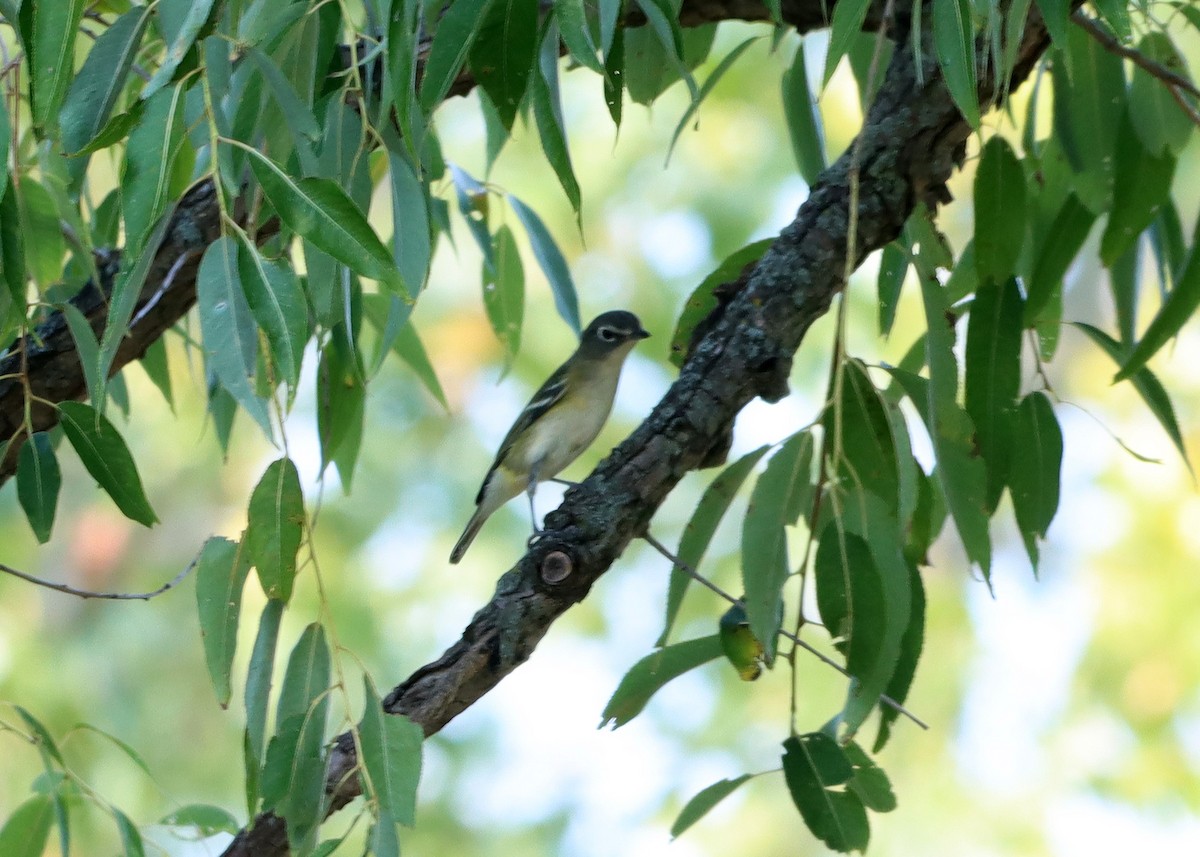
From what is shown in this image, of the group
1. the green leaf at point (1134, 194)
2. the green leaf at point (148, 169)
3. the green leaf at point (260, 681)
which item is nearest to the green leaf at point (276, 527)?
the green leaf at point (260, 681)

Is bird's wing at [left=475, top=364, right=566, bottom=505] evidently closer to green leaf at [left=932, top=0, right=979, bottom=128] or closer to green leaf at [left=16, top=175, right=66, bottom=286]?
Result: green leaf at [left=16, top=175, right=66, bottom=286]

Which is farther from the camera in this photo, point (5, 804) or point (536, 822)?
point (536, 822)

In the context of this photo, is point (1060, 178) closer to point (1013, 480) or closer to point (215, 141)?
point (1013, 480)

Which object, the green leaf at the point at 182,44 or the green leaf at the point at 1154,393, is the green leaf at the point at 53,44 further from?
the green leaf at the point at 1154,393

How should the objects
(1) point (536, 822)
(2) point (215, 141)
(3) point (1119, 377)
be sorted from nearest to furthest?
(2) point (215, 141), (3) point (1119, 377), (1) point (536, 822)

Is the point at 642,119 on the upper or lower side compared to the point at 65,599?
upper

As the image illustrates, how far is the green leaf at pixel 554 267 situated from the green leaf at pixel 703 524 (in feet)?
1.75

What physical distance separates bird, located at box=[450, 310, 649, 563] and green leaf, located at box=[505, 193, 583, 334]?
3.46ft

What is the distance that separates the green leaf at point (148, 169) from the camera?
1248 mm

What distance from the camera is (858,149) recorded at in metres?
1.94

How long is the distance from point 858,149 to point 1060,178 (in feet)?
2.75

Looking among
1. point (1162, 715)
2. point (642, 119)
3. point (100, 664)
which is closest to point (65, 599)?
point (100, 664)

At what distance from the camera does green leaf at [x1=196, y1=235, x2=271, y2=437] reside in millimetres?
1290

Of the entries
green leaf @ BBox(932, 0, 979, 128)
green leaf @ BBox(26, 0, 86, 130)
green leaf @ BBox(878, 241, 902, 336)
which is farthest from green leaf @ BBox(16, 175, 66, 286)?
green leaf @ BBox(878, 241, 902, 336)
